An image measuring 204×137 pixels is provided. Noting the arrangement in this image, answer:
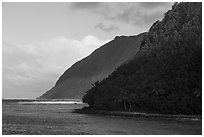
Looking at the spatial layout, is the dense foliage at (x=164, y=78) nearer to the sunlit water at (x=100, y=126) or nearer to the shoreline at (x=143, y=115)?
the shoreline at (x=143, y=115)

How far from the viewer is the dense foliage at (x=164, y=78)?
88.2 meters

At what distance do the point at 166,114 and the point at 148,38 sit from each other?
154 ft

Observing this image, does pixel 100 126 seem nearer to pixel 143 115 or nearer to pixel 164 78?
pixel 143 115

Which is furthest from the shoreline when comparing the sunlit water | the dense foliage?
the sunlit water

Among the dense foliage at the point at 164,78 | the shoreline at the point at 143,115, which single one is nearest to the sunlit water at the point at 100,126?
the shoreline at the point at 143,115

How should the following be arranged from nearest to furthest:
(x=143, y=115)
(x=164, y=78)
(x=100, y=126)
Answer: (x=100, y=126) → (x=143, y=115) → (x=164, y=78)

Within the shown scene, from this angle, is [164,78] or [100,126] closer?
[100,126]

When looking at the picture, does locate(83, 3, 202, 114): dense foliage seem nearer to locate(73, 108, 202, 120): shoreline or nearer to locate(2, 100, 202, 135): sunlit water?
locate(73, 108, 202, 120): shoreline

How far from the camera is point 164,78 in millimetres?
96938

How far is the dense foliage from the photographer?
8819 centimetres

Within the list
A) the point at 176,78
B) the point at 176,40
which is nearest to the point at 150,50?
the point at 176,40

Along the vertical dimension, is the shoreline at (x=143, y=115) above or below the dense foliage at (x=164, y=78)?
below

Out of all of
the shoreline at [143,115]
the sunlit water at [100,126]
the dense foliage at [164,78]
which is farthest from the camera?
the dense foliage at [164,78]

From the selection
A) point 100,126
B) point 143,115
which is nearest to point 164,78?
point 143,115
